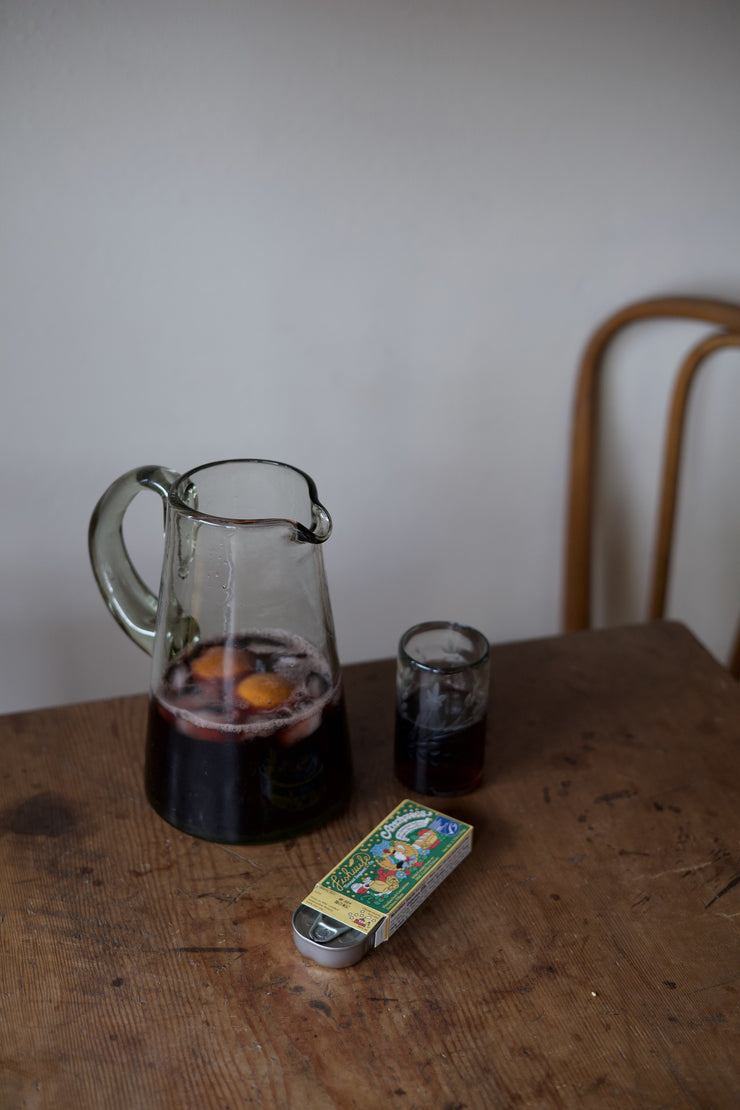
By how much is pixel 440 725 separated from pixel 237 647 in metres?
0.16

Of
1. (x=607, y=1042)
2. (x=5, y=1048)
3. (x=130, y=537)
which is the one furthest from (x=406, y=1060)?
(x=130, y=537)

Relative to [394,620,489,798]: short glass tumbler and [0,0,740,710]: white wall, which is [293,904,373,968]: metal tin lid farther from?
[0,0,740,710]: white wall

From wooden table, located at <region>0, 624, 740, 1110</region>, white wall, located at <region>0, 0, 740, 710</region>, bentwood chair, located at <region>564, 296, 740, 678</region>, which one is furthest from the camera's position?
bentwood chair, located at <region>564, 296, 740, 678</region>

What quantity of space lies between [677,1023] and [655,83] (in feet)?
2.95

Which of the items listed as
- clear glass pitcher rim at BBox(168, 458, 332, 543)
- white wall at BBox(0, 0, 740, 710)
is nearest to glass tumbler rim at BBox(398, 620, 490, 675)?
clear glass pitcher rim at BBox(168, 458, 332, 543)

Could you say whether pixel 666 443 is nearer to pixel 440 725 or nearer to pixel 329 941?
pixel 440 725

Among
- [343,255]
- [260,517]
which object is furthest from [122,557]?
[343,255]

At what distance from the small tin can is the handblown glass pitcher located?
0.19ft

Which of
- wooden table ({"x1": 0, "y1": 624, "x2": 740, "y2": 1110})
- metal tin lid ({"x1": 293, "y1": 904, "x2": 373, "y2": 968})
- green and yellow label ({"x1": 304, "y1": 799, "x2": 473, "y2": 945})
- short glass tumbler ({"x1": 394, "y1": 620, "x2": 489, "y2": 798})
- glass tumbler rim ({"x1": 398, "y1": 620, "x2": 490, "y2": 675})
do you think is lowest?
wooden table ({"x1": 0, "y1": 624, "x2": 740, "y2": 1110})

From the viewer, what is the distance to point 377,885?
0.58 m

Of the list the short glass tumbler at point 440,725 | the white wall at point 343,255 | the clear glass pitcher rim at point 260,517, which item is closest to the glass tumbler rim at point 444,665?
the short glass tumbler at point 440,725

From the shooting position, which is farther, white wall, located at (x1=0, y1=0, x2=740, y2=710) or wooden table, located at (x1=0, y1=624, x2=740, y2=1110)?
white wall, located at (x1=0, y1=0, x2=740, y2=710)

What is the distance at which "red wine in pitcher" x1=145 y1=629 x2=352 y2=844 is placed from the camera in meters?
0.59

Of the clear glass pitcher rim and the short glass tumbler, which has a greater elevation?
the clear glass pitcher rim
